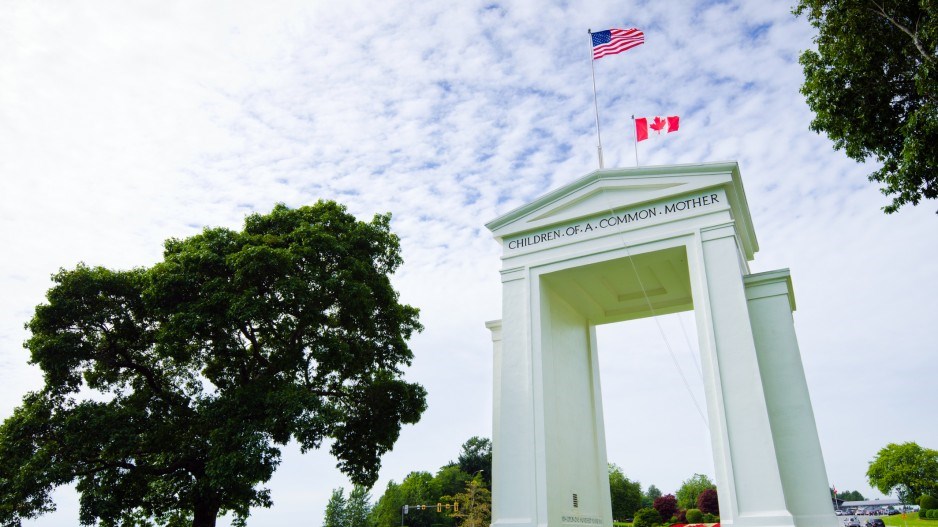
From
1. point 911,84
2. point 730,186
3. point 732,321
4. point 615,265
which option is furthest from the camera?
point 615,265

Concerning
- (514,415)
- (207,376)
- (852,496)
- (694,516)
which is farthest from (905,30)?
(852,496)

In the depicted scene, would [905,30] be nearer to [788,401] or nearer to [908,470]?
[788,401]

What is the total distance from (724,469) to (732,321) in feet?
10.4

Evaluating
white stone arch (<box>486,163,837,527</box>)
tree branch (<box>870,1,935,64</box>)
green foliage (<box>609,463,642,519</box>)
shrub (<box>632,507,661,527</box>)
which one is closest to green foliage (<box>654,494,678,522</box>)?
shrub (<box>632,507,661,527</box>)

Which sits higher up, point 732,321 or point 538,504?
point 732,321

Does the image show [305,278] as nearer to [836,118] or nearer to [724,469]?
[724,469]

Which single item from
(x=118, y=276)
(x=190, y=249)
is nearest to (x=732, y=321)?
(x=190, y=249)

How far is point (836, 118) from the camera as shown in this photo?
1173cm

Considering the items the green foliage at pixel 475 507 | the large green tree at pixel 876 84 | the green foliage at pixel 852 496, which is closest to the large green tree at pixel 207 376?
the large green tree at pixel 876 84

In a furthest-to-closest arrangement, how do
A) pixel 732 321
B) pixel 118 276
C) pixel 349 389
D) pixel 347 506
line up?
1. pixel 347 506
2. pixel 349 389
3. pixel 118 276
4. pixel 732 321

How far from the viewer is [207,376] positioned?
1717cm

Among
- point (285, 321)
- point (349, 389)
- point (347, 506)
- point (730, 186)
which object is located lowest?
point (347, 506)

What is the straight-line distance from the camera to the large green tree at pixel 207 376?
14469 mm

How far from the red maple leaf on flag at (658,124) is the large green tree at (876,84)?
3.80 meters
